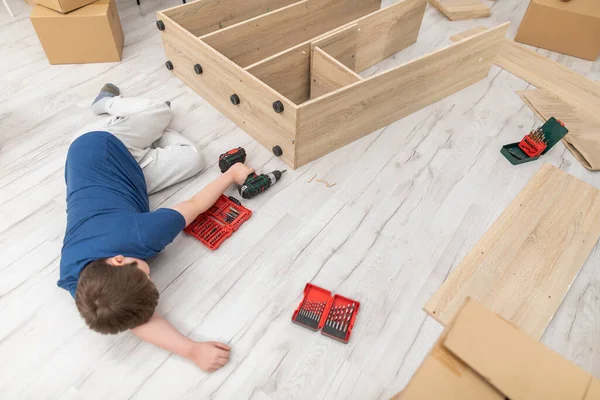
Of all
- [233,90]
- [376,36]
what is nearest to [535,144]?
[376,36]

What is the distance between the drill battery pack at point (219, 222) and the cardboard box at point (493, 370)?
0.86 meters

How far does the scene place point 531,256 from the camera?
1422 millimetres

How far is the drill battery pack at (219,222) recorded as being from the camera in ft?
4.62

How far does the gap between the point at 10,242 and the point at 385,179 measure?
1.33 meters

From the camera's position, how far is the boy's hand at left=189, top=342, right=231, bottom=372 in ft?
3.69

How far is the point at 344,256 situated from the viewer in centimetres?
139

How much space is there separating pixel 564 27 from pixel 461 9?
1.92 ft

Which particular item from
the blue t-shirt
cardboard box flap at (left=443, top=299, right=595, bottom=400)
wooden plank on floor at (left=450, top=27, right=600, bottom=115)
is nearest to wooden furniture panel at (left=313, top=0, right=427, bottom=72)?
wooden plank on floor at (left=450, top=27, right=600, bottom=115)

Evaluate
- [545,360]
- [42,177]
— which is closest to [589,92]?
[545,360]

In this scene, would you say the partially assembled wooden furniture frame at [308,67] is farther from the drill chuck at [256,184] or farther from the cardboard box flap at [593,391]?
the cardboard box flap at [593,391]

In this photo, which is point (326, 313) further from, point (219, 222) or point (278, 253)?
point (219, 222)

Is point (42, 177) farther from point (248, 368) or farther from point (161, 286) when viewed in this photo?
point (248, 368)

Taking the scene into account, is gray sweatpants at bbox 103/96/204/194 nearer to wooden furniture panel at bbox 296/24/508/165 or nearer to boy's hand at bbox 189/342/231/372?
wooden furniture panel at bbox 296/24/508/165

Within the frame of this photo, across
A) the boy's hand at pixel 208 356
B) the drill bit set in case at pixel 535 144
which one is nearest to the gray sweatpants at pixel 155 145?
the boy's hand at pixel 208 356
